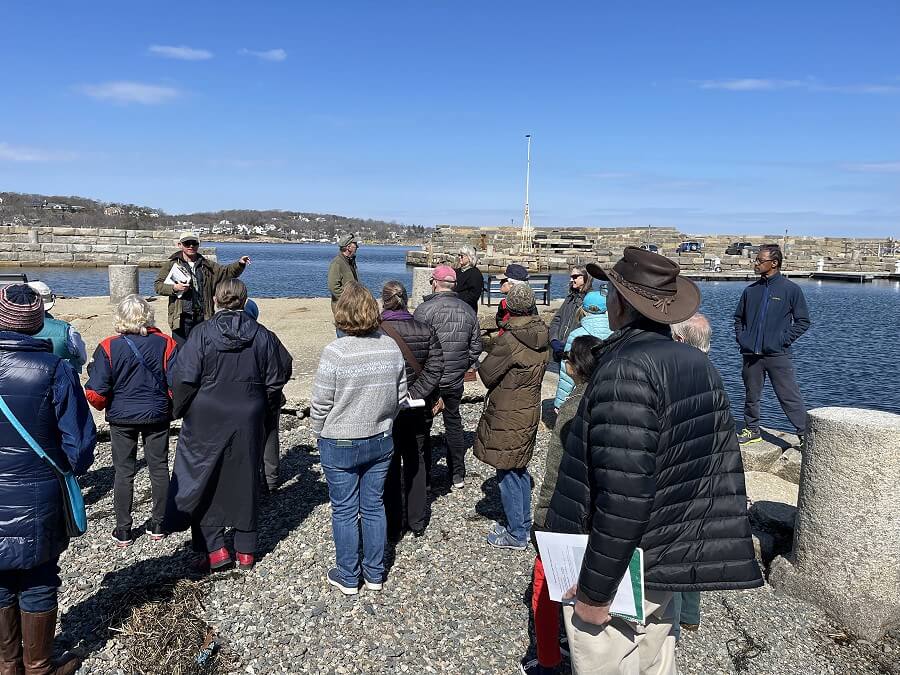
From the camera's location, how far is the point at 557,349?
644 centimetres

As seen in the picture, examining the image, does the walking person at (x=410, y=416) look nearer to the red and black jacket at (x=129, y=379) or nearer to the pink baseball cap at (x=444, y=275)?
the pink baseball cap at (x=444, y=275)

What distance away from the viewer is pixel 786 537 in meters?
4.95

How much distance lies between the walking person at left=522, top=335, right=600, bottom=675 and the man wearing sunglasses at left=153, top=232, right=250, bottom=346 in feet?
14.8

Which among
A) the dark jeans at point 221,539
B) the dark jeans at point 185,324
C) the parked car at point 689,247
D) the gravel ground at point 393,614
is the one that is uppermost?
the parked car at point 689,247

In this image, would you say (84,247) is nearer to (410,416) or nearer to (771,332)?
(410,416)

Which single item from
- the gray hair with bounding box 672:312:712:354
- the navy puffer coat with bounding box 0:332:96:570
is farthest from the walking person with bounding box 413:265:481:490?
the navy puffer coat with bounding box 0:332:96:570

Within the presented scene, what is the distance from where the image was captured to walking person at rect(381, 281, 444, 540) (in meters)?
4.78

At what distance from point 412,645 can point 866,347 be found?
72.8 feet

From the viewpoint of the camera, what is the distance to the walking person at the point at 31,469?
296cm

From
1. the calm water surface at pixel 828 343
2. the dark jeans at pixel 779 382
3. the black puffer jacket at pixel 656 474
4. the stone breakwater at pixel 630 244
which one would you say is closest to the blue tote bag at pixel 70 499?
the black puffer jacket at pixel 656 474

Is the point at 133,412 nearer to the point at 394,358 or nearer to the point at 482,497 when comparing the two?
the point at 394,358

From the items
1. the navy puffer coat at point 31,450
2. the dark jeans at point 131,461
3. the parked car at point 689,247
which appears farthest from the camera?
the parked car at point 689,247

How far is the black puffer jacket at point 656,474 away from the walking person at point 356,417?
1625mm

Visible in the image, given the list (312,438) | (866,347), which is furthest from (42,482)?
(866,347)
